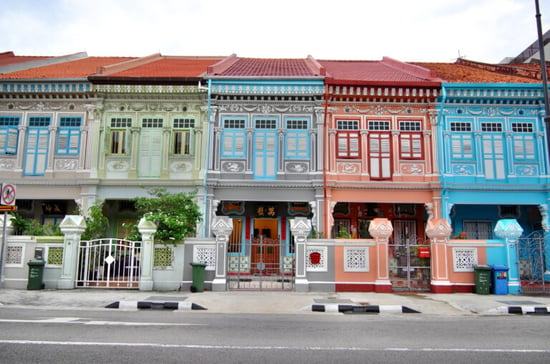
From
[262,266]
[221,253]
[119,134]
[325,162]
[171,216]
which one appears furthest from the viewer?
[119,134]

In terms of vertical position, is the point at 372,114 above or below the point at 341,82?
below

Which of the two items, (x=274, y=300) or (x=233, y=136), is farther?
(x=233, y=136)

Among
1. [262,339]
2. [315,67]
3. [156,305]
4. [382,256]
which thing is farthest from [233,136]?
[262,339]

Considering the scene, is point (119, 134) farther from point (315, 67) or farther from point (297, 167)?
point (315, 67)

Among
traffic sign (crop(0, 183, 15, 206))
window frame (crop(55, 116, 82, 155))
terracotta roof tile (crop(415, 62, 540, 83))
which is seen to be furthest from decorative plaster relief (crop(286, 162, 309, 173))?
traffic sign (crop(0, 183, 15, 206))

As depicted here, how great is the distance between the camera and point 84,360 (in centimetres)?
524

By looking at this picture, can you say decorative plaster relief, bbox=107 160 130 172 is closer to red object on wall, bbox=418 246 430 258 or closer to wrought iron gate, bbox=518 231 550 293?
red object on wall, bbox=418 246 430 258

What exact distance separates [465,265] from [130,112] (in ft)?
44.6

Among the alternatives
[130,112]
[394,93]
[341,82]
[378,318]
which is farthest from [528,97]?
[130,112]

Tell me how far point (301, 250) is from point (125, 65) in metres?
12.3

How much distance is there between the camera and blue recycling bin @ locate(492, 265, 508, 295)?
1308cm

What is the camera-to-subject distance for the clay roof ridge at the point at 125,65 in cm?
1817

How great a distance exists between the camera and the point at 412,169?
1778 centimetres

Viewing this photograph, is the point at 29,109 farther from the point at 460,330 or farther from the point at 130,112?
the point at 460,330
